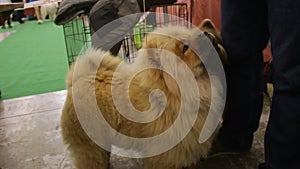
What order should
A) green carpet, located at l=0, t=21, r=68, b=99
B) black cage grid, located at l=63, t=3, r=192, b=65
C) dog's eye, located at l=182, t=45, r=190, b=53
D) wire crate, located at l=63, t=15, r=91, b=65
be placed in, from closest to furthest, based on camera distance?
dog's eye, located at l=182, t=45, r=190, b=53 → black cage grid, located at l=63, t=3, r=192, b=65 → wire crate, located at l=63, t=15, r=91, b=65 → green carpet, located at l=0, t=21, r=68, b=99

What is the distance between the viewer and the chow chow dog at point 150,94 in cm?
110

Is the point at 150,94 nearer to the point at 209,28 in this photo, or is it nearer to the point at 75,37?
the point at 209,28

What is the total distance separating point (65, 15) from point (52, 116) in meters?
0.80

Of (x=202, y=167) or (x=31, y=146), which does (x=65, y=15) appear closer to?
(x=31, y=146)

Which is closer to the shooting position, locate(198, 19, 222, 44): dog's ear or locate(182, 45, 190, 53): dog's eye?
locate(182, 45, 190, 53): dog's eye

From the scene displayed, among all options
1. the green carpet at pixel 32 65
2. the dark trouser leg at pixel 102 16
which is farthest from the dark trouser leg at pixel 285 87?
the green carpet at pixel 32 65

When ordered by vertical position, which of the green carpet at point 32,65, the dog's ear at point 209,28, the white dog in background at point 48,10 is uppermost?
the dog's ear at point 209,28

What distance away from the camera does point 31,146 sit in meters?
1.74

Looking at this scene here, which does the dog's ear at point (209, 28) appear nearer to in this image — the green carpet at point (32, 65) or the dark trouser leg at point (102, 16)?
the dark trouser leg at point (102, 16)

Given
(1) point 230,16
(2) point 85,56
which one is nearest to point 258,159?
(1) point 230,16

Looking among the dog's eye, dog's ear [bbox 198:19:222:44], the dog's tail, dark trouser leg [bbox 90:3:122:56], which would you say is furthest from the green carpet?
the dog's eye

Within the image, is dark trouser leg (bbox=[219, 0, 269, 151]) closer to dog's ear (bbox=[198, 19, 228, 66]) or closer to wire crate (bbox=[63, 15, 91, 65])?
dog's ear (bbox=[198, 19, 228, 66])

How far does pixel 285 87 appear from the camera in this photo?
0.99 metres

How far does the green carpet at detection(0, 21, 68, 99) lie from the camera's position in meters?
2.79
